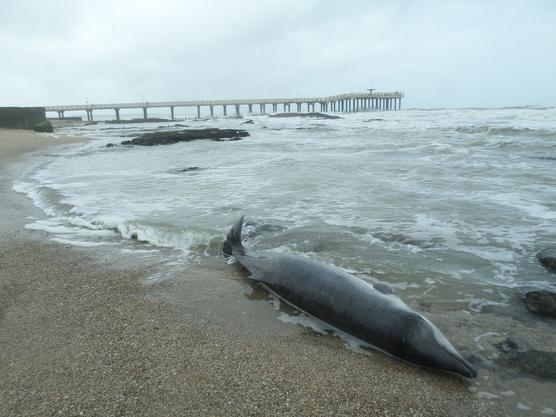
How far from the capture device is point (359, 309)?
361 cm

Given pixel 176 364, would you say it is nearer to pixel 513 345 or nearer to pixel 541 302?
pixel 513 345

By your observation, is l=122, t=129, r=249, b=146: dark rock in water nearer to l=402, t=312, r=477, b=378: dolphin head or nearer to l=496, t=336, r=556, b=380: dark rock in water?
l=402, t=312, r=477, b=378: dolphin head

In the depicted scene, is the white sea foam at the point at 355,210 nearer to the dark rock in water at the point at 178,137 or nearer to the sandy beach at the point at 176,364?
the sandy beach at the point at 176,364

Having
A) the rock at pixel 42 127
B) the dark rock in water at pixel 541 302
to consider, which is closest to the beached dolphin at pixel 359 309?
the dark rock in water at pixel 541 302

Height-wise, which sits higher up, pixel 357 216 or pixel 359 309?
pixel 359 309

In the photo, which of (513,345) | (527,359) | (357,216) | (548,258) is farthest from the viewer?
(357,216)

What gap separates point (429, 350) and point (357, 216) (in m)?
4.44

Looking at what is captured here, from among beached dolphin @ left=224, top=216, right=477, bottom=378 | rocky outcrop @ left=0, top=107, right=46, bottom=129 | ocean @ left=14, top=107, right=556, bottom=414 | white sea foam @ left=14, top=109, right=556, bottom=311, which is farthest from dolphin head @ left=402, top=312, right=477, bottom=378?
rocky outcrop @ left=0, top=107, right=46, bottom=129

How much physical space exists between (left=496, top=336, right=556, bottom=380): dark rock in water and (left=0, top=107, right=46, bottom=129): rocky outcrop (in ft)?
138

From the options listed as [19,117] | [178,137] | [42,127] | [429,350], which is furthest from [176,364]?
[19,117]

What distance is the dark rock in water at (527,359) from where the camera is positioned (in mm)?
3092

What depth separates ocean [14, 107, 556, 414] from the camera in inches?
193

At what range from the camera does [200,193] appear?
9922mm

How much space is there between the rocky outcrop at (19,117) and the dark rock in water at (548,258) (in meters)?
41.5
